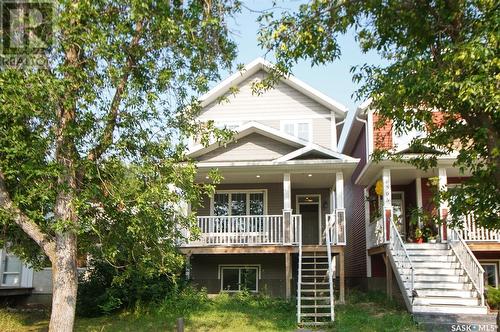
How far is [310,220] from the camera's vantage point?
65.4ft

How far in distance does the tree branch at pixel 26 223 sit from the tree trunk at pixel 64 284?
18 centimetres

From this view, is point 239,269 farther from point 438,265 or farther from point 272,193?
point 438,265

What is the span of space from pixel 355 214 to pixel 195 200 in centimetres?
1522

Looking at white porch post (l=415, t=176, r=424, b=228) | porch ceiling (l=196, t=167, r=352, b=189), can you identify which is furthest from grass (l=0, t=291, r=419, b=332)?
porch ceiling (l=196, t=167, r=352, b=189)

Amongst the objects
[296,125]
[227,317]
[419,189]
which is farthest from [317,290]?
[296,125]

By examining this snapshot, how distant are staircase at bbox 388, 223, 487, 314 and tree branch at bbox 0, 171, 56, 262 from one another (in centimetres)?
839

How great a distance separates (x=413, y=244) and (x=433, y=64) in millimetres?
9080

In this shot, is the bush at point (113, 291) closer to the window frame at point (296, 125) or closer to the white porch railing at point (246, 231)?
the white porch railing at point (246, 231)

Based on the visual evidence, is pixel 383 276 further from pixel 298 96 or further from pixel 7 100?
pixel 7 100

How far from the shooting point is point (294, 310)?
13.6 m

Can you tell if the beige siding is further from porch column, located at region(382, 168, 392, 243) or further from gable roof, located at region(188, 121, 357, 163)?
porch column, located at region(382, 168, 392, 243)

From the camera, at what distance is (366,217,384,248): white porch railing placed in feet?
52.7

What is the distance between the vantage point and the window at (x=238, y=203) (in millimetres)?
18641

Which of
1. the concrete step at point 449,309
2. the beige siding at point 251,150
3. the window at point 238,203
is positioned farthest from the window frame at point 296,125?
the concrete step at point 449,309
